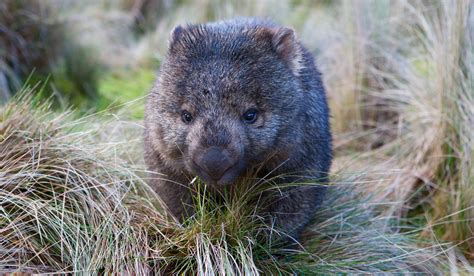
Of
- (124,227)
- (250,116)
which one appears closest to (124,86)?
(124,227)

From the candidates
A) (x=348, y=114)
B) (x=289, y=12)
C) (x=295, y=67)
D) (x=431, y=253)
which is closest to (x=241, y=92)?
(x=295, y=67)

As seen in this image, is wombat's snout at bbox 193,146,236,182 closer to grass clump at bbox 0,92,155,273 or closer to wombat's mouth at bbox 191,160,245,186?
wombat's mouth at bbox 191,160,245,186

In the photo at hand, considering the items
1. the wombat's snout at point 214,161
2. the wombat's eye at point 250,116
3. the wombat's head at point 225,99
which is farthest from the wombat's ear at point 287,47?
the wombat's snout at point 214,161

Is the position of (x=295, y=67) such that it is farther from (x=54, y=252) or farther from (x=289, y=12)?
(x=289, y=12)

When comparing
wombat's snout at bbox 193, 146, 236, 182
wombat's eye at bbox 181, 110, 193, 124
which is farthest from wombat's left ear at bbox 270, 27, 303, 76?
wombat's snout at bbox 193, 146, 236, 182

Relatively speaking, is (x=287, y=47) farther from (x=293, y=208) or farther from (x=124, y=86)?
(x=124, y=86)

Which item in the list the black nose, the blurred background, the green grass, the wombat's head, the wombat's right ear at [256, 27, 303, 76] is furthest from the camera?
the green grass
